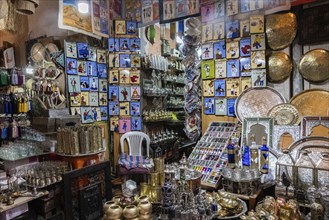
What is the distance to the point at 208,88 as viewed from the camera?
3.35 meters

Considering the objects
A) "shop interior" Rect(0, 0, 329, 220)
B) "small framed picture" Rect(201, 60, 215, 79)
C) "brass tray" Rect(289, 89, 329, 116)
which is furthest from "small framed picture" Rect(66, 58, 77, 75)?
"brass tray" Rect(289, 89, 329, 116)

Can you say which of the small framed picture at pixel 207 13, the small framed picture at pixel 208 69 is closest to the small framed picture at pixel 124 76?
the small framed picture at pixel 208 69

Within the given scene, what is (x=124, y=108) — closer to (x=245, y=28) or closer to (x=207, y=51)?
(x=207, y=51)

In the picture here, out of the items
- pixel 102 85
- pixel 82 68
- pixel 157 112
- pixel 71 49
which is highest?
pixel 71 49

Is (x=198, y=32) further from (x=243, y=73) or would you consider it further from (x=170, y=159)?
(x=170, y=159)

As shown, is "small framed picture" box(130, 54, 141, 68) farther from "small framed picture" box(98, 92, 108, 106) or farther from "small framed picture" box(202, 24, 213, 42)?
"small framed picture" box(202, 24, 213, 42)

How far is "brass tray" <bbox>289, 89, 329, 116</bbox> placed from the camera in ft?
8.35

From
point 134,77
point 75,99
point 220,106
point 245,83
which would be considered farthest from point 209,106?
point 75,99

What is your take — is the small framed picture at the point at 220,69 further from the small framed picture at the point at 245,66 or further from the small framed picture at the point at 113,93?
the small framed picture at the point at 113,93

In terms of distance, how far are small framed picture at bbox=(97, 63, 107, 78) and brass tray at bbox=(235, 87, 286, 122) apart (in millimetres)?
2026

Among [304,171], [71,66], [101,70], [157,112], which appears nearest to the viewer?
[304,171]

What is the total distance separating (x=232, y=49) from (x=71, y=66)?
82.1 inches

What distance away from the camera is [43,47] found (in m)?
3.69

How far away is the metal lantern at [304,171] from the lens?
1.91 metres
